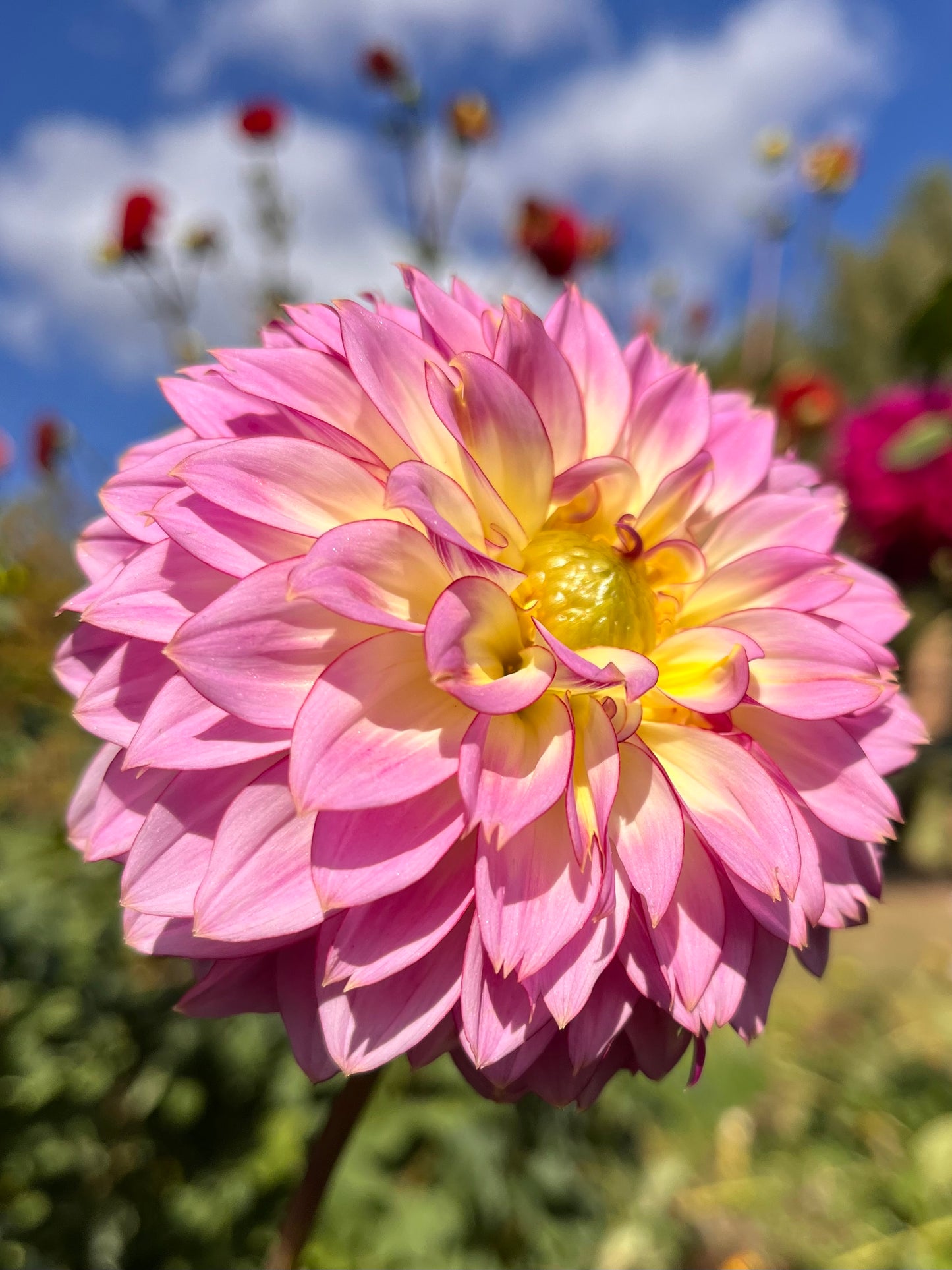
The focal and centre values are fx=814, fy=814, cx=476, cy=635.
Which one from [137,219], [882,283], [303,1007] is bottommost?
[303,1007]

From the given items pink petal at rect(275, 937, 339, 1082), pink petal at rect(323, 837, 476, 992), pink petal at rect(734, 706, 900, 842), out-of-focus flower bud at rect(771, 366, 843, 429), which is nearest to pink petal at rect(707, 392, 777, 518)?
pink petal at rect(734, 706, 900, 842)

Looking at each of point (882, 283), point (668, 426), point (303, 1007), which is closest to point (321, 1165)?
point (303, 1007)

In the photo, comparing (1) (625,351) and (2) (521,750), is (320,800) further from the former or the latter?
(1) (625,351)

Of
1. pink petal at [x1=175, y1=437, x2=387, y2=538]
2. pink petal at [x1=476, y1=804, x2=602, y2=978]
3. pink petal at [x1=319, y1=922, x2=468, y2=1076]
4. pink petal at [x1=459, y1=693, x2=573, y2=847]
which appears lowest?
pink petal at [x1=319, y1=922, x2=468, y2=1076]

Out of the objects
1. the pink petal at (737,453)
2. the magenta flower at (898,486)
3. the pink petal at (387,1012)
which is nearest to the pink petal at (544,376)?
the pink petal at (737,453)

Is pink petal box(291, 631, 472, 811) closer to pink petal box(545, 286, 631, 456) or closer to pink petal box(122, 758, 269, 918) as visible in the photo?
pink petal box(122, 758, 269, 918)

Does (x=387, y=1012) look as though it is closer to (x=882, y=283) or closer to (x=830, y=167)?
(x=830, y=167)
